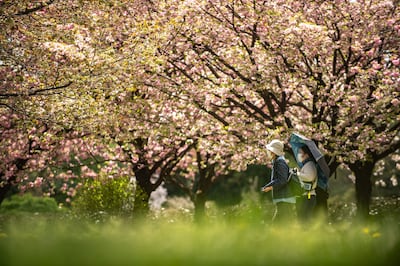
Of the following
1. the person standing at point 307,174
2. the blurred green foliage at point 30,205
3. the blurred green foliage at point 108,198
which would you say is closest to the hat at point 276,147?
the person standing at point 307,174

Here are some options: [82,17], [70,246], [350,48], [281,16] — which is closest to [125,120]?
[82,17]

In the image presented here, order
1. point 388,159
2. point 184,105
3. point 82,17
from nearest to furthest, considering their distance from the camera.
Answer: point 82,17 → point 184,105 → point 388,159

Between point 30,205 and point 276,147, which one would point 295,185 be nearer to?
point 276,147

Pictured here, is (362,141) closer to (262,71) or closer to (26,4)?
(262,71)

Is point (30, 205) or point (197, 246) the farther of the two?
point (30, 205)

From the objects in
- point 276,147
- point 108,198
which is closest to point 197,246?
point 276,147

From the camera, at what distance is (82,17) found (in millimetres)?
13555

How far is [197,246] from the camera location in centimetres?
478

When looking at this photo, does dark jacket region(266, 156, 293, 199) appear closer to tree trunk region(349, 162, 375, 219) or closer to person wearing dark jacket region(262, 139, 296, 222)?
person wearing dark jacket region(262, 139, 296, 222)

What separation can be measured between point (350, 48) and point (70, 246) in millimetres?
11065

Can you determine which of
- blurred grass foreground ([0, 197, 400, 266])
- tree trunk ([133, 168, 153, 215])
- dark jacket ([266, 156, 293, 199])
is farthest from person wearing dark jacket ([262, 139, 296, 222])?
tree trunk ([133, 168, 153, 215])

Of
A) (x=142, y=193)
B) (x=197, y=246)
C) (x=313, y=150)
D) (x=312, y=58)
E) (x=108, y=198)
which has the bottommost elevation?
(x=197, y=246)

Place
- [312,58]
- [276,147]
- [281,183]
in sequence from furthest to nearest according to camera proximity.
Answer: [312,58], [276,147], [281,183]

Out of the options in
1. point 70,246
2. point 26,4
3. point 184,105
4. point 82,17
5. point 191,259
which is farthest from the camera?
point 184,105
